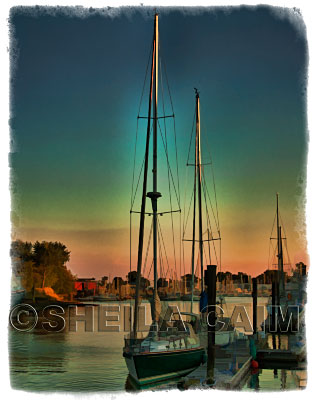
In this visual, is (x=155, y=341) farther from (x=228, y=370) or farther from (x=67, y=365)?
(x=67, y=365)

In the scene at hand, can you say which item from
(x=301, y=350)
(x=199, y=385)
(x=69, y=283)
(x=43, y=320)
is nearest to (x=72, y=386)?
(x=199, y=385)

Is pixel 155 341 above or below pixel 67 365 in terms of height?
above

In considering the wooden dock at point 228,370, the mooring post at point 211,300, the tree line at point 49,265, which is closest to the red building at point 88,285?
the tree line at point 49,265

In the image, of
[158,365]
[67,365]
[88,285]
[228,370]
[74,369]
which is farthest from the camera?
[88,285]

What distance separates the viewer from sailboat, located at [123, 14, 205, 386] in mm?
23203

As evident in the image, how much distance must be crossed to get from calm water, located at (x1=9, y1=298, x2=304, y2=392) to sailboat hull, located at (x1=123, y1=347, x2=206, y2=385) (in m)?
4.53

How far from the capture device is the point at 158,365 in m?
23.6

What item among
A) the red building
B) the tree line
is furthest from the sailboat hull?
the red building

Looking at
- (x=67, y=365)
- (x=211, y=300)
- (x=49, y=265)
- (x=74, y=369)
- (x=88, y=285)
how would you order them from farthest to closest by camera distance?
(x=88, y=285)
(x=49, y=265)
(x=67, y=365)
(x=74, y=369)
(x=211, y=300)

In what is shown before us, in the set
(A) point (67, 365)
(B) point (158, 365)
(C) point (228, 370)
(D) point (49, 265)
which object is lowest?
(A) point (67, 365)

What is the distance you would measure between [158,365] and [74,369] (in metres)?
13.6

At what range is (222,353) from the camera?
101 feet

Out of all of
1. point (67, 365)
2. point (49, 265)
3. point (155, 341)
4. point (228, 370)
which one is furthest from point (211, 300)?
point (49, 265)

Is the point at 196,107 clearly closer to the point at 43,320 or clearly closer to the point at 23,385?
the point at 23,385
